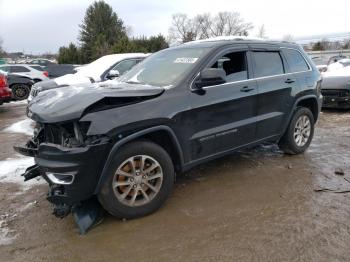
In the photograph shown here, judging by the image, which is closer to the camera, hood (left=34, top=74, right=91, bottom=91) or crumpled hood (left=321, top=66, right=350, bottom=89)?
hood (left=34, top=74, right=91, bottom=91)

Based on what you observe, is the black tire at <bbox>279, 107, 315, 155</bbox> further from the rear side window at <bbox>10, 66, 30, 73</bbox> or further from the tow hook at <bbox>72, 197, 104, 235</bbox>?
the rear side window at <bbox>10, 66, 30, 73</bbox>

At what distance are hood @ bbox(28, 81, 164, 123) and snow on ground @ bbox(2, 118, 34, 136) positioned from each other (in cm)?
446

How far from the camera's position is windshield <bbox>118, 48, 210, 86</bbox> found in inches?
170

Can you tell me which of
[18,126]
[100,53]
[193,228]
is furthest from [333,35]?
[193,228]

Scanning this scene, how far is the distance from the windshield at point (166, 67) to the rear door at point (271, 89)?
38.3 inches

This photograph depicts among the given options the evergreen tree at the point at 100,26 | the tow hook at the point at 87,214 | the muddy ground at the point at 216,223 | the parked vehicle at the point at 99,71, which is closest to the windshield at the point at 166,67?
the muddy ground at the point at 216,223

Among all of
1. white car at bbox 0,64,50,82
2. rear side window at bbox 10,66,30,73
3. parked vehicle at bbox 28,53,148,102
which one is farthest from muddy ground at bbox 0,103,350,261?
rear side window at bbox 10,66,30,73

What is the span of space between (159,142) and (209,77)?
3.06ft

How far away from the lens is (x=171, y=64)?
4.65m

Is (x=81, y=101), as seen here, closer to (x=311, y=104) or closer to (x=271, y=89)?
(x=271, y=89)

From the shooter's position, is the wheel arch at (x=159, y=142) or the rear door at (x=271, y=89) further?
the rear door at (x=271, y=89)

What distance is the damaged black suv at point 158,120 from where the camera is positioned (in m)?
3.40

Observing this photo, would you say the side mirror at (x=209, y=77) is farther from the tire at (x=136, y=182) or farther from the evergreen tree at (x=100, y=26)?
the evergreen tree at (x=100, y=26)

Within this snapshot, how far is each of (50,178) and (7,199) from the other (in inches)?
51.8
